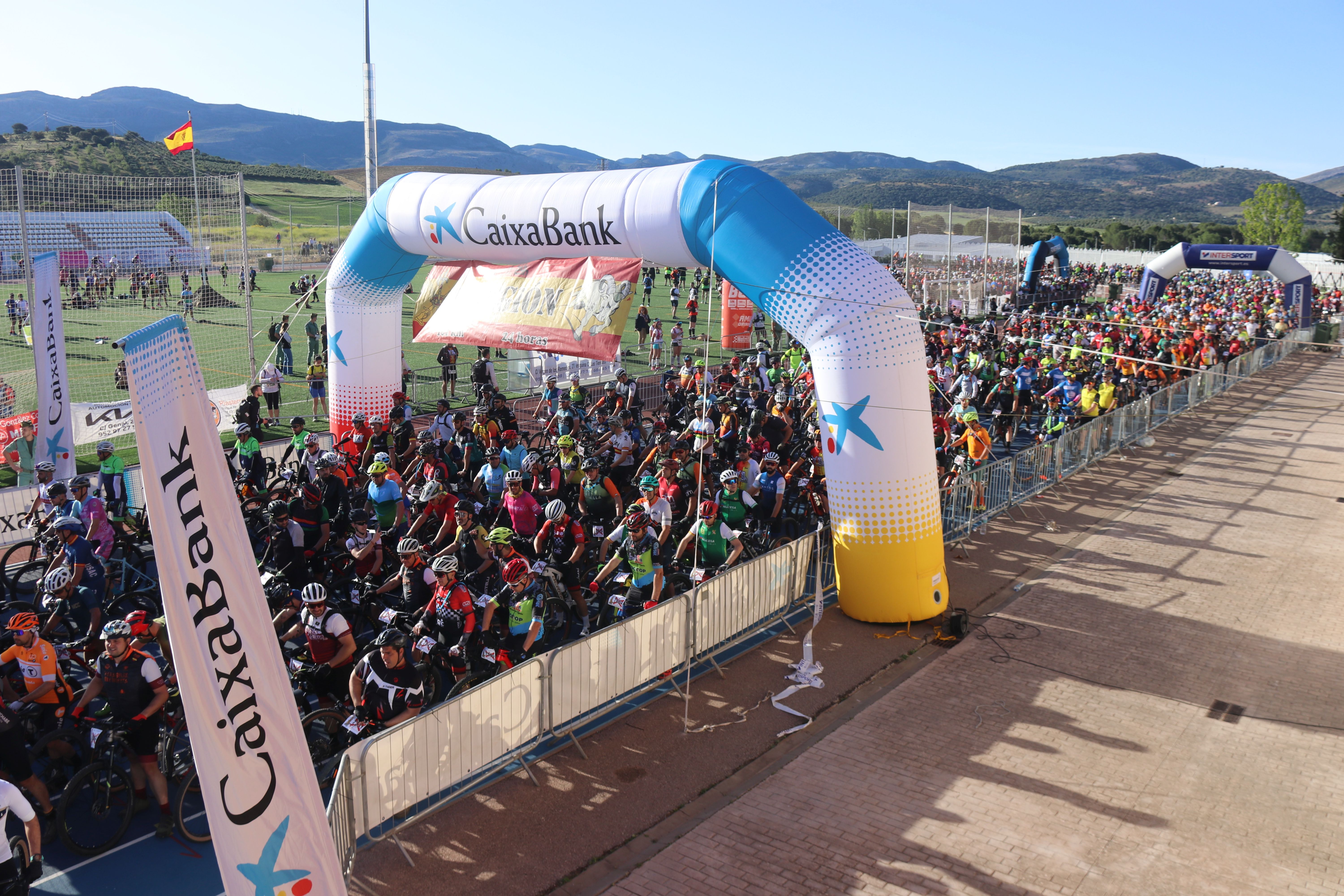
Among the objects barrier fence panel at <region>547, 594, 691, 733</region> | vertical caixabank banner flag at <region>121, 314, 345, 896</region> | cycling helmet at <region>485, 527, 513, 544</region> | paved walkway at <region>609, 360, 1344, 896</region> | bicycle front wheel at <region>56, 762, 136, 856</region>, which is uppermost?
vertical caixabank banner flag at <region>121, 314, 345, 896</region>

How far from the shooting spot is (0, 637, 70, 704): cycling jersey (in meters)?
7.16

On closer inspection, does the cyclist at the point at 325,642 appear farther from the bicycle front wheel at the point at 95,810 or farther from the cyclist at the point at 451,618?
the bicycle front wheel at the point at 95,810

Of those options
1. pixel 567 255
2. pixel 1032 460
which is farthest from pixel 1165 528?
pixel 567 255

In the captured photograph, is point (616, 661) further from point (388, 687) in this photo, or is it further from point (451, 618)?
point (388, 687)

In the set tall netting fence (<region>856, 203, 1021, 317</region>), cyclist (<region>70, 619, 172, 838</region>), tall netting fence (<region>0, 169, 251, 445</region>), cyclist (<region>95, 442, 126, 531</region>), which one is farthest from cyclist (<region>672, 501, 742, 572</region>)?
tall netting fence (<region>856, 203, 1021, 317</region>)

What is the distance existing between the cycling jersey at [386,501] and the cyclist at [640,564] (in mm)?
3139

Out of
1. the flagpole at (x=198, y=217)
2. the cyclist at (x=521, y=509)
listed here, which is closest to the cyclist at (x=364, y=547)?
the cyclist at (x=521, y=509)

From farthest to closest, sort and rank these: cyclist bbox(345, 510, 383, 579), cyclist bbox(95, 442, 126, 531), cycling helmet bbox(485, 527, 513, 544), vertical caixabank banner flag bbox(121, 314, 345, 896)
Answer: cyclist bbox(95, 442, 126, 531)
cyclist bbox(345, 510, 383, 579)
cycling helmet bbox(485, 527, 513, 544)
vertical caixabank banner flag bbox(121, 314, 345, 896)

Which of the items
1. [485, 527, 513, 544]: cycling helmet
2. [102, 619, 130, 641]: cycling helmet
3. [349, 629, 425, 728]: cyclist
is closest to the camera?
[102, 619, 130, 641]: cycling helmet

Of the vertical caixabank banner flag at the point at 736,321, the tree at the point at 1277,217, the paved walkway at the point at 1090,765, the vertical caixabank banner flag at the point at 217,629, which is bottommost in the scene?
the paved walkway at the point at 1090,765

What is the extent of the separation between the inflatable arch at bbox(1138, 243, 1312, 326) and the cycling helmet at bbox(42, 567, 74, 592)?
42309 millimetres

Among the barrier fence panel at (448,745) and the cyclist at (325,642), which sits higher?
the cyclist at (325,642)

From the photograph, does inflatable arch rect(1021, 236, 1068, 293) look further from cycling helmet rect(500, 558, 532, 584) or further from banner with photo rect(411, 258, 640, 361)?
cycling helmet rect(500, 558, 532, 584)

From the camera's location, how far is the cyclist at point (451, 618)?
8133 mm
